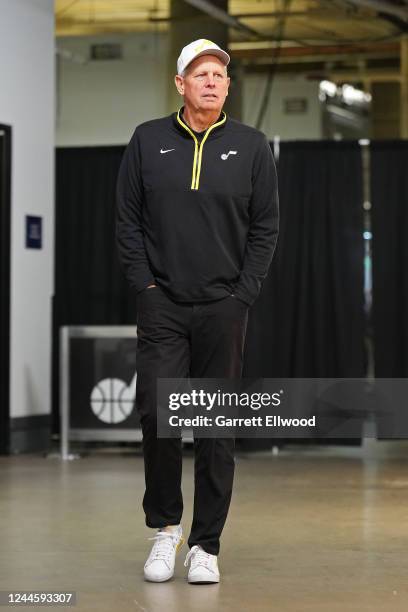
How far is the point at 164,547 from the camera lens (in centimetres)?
347

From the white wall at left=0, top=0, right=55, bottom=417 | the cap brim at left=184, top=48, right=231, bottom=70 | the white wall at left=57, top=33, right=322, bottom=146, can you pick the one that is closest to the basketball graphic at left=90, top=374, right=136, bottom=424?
the white wall at left=0, top=0, right=55, bottom=417

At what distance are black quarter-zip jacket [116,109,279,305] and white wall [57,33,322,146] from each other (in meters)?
5.56

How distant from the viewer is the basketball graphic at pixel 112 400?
7434 millimetres

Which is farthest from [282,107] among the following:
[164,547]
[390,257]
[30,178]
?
[164,547]

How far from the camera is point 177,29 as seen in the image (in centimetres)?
906

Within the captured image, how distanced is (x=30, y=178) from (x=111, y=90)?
65.0 inches

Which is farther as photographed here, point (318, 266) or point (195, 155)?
point (318, 266)

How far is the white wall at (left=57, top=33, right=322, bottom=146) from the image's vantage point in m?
9.05

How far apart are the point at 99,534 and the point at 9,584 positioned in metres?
1.00

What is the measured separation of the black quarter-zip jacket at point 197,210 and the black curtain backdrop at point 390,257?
4.81 m

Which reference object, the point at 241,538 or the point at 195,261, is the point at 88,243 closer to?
the point at 241,538

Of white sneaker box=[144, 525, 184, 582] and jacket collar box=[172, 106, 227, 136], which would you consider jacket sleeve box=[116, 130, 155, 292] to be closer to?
jacket collar box=[172, 106, 227, 136]

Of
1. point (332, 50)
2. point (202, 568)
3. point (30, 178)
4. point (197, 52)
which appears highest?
point (332, 50)

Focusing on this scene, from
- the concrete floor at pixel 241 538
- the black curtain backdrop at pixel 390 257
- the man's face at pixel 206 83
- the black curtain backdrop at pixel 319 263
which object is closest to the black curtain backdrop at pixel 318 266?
the black curtain backdrop at pixel 319 263
